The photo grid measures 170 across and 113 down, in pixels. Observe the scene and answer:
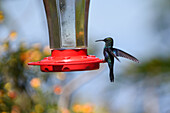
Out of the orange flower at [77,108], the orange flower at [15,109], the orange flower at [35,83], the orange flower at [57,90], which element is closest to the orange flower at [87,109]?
the orange flower at [77,108]

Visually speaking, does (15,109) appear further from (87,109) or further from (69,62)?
(69,62)

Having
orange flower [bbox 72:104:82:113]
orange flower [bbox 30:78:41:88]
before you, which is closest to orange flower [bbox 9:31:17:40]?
orange flower [bbox 30:78:41:88]

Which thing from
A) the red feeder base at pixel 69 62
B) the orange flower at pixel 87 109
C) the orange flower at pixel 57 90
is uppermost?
the red feeder base at pixel 69 62

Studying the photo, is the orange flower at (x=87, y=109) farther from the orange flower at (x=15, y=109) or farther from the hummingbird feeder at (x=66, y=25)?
the hummingbird feeder at (x=66, y=25)

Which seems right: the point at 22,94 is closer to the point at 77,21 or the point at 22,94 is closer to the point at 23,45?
the point at 23,45

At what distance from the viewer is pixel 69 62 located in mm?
2156

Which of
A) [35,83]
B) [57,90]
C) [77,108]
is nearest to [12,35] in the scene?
[35,83]

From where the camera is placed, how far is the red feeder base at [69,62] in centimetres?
215

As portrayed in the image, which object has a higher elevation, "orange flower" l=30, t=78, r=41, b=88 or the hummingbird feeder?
the hummingbird feeder

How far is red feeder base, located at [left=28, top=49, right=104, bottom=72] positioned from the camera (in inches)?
84.7

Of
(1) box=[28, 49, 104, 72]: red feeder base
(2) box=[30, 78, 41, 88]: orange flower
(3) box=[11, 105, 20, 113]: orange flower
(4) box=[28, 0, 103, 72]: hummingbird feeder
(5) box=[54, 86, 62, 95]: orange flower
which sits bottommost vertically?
(3) box=[11, 105, 20, 113]: orange flower

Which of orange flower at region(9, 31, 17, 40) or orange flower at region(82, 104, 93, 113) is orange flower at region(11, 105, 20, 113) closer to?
orange flower at region(9, 31, 17, 40)

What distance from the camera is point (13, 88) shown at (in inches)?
161

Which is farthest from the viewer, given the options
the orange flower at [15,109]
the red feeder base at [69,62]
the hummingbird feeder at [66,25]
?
the orange flower at [15,109]
